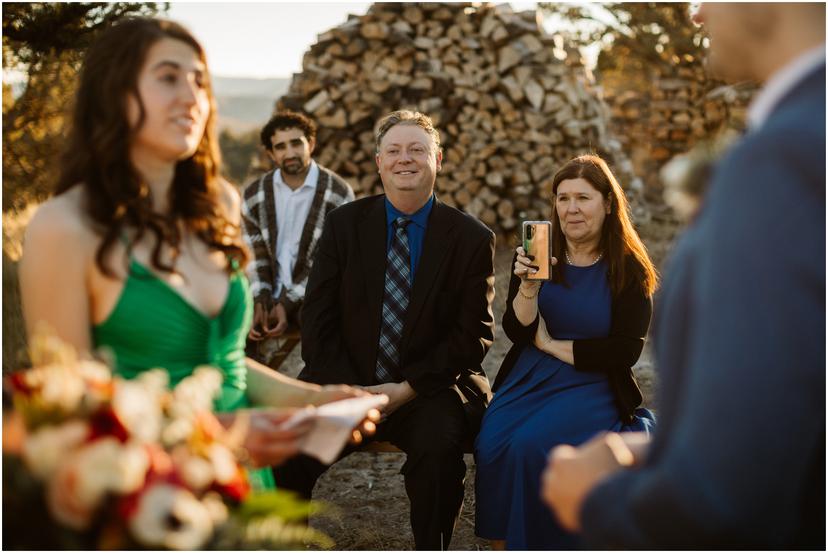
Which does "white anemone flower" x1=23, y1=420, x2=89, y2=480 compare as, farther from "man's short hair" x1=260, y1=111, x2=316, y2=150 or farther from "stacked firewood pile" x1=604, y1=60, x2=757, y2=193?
"stacked firewood pile" x1=604, y1=60, x2=757, y2=193

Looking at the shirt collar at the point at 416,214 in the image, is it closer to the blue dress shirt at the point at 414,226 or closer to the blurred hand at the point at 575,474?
the blue dress shirt at the point at 414,226

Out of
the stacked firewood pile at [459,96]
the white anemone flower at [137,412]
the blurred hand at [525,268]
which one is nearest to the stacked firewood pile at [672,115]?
the stacked firewood pile at [459,96]

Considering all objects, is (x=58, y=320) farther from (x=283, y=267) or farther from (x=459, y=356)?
(x=283, y=267)

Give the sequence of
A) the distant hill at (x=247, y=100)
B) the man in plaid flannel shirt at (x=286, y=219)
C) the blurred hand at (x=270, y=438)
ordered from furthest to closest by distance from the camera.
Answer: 1. the distant hill at (x=247, y=100)
2. the man in plaid flannel shirt at (x=286, y=219)
3. the blurred hand at (x=270, y=438)

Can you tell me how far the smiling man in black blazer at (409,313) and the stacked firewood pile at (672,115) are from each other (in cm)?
947

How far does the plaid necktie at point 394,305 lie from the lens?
3623 millimetres

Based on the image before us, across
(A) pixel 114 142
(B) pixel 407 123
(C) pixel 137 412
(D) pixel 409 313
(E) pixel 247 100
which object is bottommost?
(D) pixel 409 313

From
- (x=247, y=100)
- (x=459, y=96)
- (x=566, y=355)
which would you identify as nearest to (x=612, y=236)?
(x=566, y=355)

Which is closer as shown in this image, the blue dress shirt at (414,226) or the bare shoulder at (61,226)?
the bare shoulder at (61,226)

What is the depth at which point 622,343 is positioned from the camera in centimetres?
344

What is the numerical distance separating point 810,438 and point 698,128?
1219 centimetres

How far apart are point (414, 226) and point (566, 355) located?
87 centimetres

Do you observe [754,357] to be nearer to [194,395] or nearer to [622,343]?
[194,395]

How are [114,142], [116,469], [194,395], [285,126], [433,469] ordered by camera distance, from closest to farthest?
1. [116,469]
2. [194,395]
3. [114,142]
4. [433,469]
5. [285,126]
